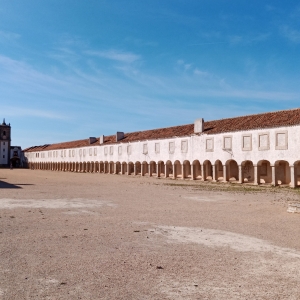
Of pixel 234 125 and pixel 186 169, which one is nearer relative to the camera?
pixel 234 125

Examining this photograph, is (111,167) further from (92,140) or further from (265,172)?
(265,172)

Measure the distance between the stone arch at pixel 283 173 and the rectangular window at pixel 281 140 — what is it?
2271 mm

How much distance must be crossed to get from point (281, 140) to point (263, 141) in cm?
168

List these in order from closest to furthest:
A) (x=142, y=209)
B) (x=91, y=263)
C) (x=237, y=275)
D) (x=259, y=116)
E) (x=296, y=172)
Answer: (x=237, y=275) < (x=91, y=263) < (x=142, y=209) < (x=296, y=172) < (x=259, y=116)

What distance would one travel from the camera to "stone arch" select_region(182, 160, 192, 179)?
37562 mm

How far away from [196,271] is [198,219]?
5278mm

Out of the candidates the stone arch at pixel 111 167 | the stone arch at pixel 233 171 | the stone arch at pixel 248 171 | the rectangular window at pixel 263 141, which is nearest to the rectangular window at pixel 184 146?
the stone arch at pixel 233 171

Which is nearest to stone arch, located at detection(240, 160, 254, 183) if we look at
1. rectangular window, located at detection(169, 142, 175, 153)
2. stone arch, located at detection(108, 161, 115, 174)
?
rectangular window, located at detection(169, 142, 175, 153)

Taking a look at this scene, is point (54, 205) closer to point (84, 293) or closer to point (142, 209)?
point (142, 209)

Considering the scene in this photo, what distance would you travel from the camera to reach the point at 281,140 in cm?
2753

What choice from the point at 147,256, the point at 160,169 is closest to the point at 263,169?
the point at 160,169

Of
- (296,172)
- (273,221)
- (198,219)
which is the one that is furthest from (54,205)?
(296,172)

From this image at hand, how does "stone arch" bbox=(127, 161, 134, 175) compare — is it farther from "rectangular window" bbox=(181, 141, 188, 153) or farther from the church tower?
the church tower

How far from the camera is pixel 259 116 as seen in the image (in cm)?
3247
